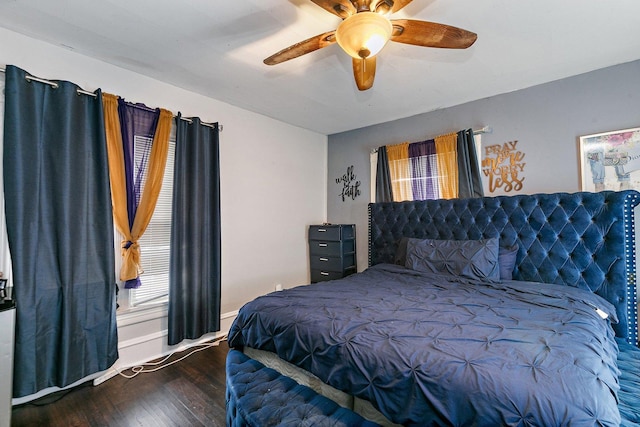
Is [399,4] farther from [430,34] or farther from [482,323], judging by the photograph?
[482,323]

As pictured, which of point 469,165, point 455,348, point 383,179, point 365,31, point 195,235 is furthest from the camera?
point 383,179

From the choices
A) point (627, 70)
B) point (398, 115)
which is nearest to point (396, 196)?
point (398, 115)

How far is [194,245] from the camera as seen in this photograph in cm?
278

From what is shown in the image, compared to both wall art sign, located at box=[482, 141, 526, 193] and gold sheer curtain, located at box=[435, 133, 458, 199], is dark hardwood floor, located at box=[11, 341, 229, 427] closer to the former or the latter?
gold sheer curtain, located at box=[435, 133, 458, 199]

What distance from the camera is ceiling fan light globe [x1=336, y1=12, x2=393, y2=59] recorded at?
1423mm

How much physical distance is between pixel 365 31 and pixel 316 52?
0.90 meters

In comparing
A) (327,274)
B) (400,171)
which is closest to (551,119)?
(400,171)

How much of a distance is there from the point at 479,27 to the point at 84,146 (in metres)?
2.98

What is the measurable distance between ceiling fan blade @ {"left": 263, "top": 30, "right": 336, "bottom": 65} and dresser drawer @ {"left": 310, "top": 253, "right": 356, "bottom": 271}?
8.38 feet

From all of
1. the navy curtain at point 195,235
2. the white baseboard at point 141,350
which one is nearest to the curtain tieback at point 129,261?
the navy curtain at point 195,235

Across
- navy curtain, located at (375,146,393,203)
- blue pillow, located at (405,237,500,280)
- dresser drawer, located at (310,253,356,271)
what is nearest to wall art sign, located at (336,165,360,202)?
navy curtain, located at (375,146,393,203)

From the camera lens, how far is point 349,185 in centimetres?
423

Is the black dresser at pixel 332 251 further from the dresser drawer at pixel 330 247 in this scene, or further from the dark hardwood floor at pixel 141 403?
the dark hardwood floor at pixel 141 403

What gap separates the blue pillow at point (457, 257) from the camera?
252 cm
